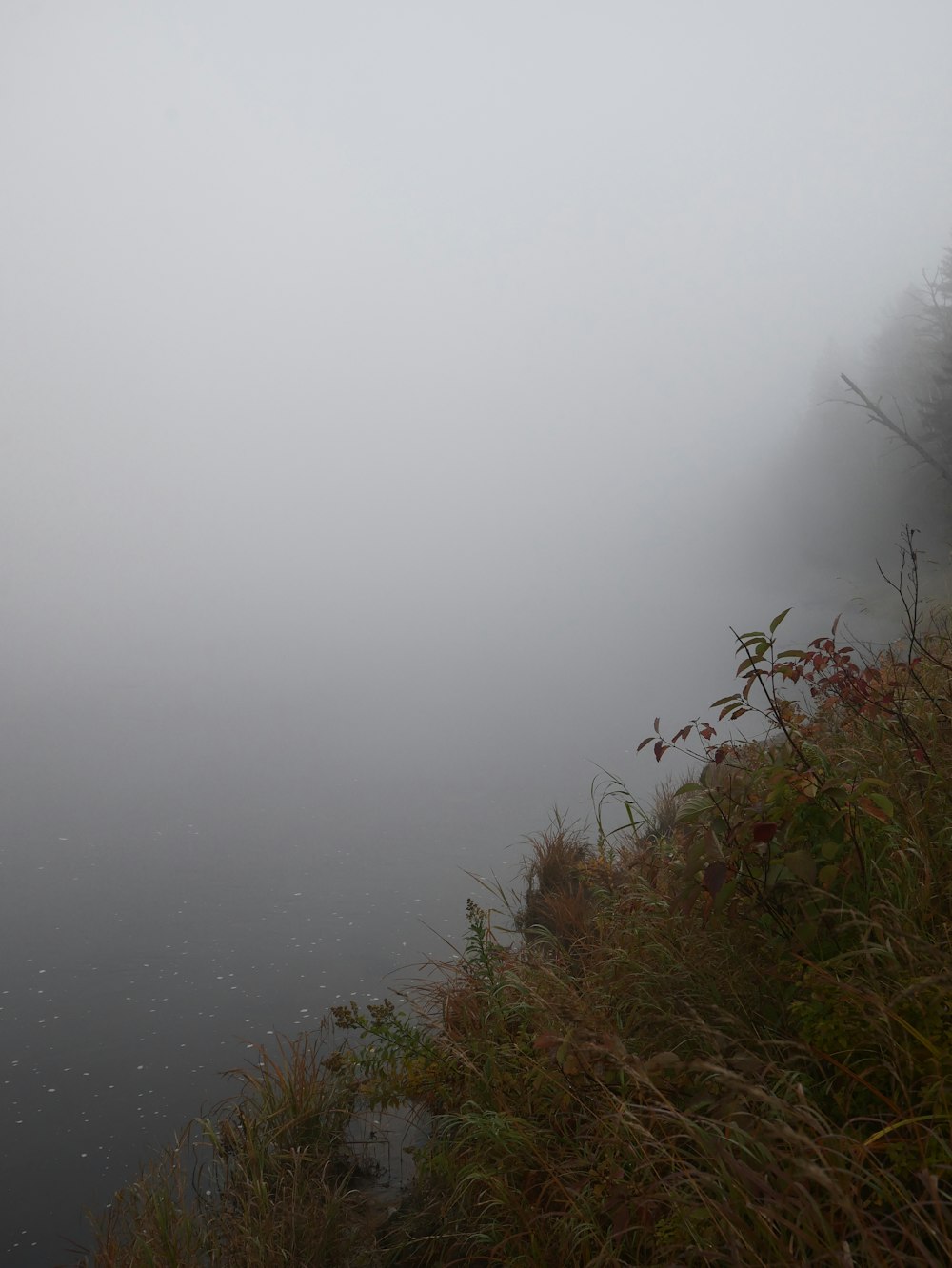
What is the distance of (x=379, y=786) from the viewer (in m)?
15.3

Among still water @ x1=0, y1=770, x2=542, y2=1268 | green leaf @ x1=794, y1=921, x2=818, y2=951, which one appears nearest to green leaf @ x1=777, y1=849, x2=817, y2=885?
green leaf @ x1=794, y1=921, x2=818, y2=951

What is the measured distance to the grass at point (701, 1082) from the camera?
1.79 meters

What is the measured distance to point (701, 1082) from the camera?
7.92ft

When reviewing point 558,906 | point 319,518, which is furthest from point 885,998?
point 319,518

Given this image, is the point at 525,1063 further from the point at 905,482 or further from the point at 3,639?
the point at 3,639

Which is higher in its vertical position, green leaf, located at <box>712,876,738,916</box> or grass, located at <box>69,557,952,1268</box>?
green leaf, located at <box>712,876,738,916</box>

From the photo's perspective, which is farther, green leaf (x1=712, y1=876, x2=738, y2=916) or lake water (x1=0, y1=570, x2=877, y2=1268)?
lake water (x1=0, y1=570, x2=877, y2=1268)

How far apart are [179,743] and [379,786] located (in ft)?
22.2

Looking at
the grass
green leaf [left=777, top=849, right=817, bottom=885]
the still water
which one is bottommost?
the grass

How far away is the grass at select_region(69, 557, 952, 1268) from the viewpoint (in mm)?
1789

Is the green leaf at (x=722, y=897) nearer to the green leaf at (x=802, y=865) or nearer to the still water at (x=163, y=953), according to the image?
the green leaf at (x=802, y=865)

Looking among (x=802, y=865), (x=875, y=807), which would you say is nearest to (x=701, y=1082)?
(x=802, y=865)

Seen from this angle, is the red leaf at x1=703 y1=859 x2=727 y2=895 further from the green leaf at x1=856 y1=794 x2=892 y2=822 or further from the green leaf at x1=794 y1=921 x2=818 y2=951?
the green leaf at x1=856 y1=794 x2=892 y2=822

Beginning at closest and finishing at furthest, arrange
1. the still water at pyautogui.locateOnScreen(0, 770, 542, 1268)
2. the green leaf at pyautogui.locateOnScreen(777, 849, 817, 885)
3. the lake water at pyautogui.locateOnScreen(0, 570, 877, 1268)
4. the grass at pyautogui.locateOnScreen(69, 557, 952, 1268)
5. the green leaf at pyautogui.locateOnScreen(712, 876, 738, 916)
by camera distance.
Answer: the grass at pyautogui.locateOnScreen(69, 557, 952, 1268) → the green leaf at pyautogui.locateOnScreen(777, 849, 817, 885) → the green leaf at pyautogui.locateOnScreen(712, 876, 738, 916) → the still water at pyautogui.locateOnScreen(0, 770, 542, 1268) → the lake water at pyautogui.locateOnScreen(0, 570, 877, 1268)
